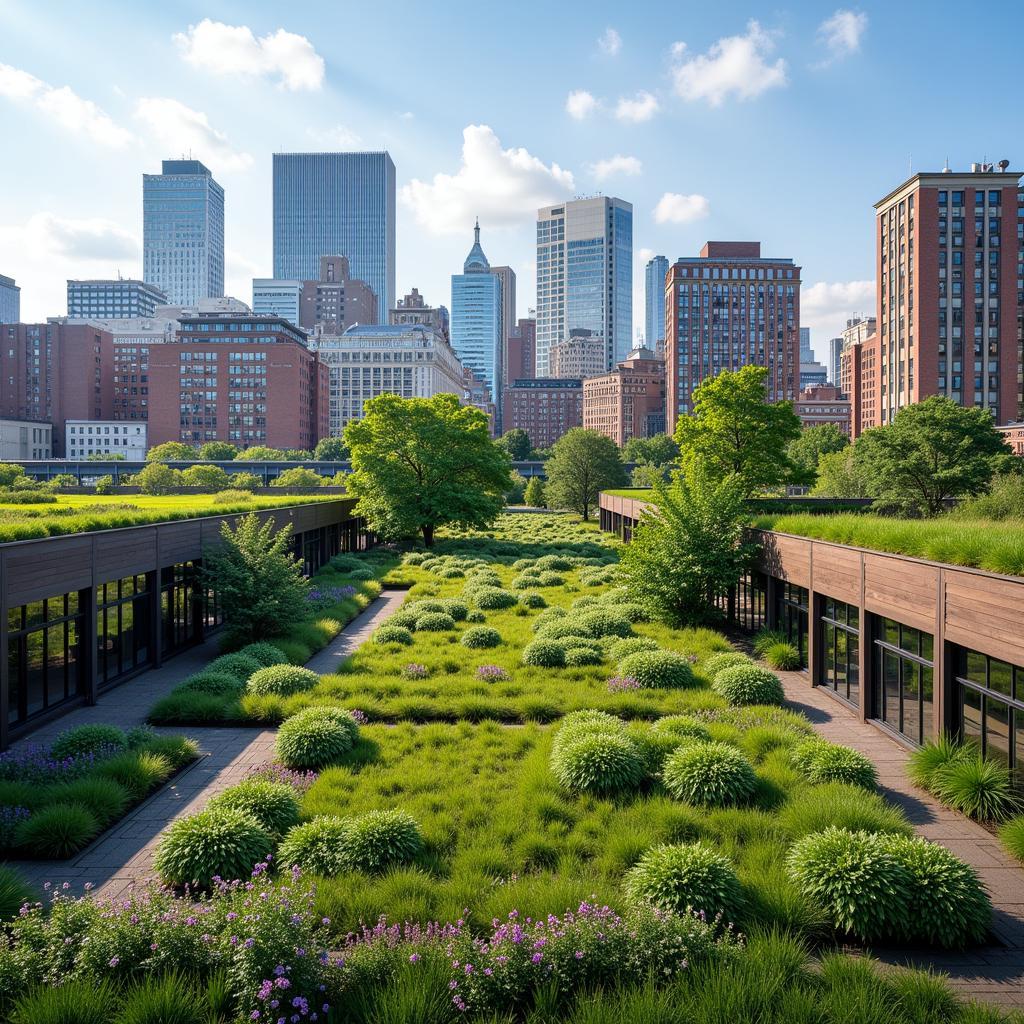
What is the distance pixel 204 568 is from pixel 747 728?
1729 centimetres

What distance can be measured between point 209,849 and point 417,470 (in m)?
39.6

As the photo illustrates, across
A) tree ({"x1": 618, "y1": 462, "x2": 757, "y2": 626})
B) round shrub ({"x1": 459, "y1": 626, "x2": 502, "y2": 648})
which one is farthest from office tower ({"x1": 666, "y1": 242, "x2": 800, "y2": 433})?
round shrub ({"x1": 459, "y1": 626, "x2": 502, "y2": 648})

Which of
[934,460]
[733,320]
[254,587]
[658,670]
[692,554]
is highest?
[733,320]

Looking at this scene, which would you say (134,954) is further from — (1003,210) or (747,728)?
A: (1003,210)

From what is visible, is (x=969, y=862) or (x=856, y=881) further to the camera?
(x=969, y=862)

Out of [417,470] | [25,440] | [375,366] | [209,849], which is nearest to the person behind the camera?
[209,849]

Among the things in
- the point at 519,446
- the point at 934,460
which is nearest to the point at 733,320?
the point at 519,446

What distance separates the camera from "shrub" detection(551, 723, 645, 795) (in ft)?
36.8

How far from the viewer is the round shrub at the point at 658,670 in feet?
56.4

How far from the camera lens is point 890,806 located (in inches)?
430

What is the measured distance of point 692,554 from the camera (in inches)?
934

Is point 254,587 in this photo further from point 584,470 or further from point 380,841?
point 584,470

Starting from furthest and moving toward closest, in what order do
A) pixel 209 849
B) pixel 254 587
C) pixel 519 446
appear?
1. pixel 519 446
2. pixel 254 587
3. pixel 209 849

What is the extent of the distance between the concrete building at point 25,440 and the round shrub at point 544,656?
135 meters
